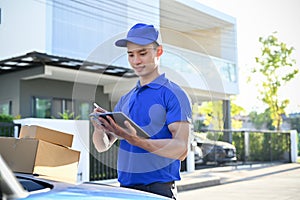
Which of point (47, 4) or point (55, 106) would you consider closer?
point (47, 4)

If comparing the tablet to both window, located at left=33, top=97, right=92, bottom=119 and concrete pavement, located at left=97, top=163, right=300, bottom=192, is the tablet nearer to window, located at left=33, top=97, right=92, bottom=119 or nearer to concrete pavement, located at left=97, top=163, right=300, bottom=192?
concrete pavement, located at left=97, top=163, right=300, bottom=192

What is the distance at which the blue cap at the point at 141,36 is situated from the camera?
109 inches

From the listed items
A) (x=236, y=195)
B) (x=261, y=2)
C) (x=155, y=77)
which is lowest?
(x=236, y=195)

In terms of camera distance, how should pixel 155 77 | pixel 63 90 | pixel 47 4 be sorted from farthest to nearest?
pixel 63 90 < pixel 47 4 < pixel 155 77

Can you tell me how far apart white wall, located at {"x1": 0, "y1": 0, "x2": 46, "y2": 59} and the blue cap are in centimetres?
1139

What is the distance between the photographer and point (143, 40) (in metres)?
2.78

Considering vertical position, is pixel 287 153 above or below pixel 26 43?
below

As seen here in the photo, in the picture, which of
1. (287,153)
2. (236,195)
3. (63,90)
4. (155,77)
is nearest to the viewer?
(155,77)

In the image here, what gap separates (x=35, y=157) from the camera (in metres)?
2.56

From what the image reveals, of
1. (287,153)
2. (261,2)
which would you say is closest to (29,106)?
(261,2)

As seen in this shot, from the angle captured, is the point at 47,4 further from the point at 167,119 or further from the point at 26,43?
the point at 167,119

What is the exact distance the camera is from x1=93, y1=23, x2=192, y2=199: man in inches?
103

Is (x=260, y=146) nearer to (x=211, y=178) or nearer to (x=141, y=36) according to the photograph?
(x=211, y=178)

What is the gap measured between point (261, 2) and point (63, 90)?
9411 millimetres
